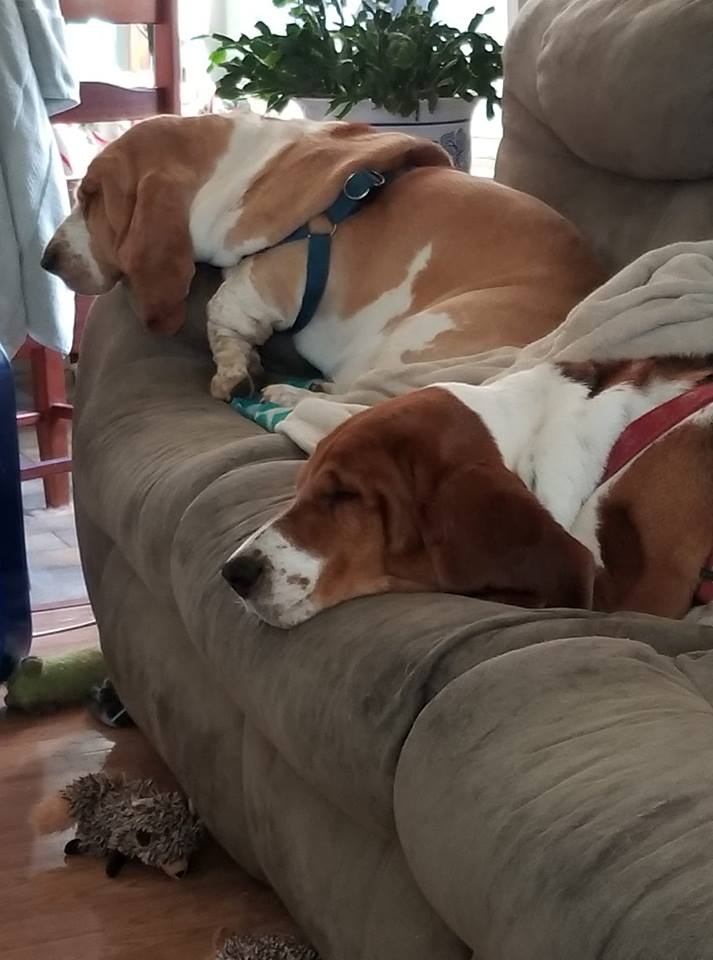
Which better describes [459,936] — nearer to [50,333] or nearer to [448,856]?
[448,856]

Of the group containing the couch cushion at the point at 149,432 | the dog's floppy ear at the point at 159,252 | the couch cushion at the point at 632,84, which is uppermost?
the couch cushion at the point at 632,84

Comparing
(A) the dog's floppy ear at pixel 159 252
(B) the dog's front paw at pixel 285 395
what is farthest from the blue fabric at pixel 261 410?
(A) the dog's floppy ear at pixel 159 252

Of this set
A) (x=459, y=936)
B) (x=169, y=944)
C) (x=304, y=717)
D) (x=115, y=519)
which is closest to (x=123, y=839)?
(x=169, y=944)

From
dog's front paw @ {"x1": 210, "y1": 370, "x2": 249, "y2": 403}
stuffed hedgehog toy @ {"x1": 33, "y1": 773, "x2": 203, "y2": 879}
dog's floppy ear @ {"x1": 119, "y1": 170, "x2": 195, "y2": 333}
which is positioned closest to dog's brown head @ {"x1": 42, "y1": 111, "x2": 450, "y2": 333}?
dog's floppy ear @ {"x1": 119, "y1": 170, "x2": 195, "y2": 333}

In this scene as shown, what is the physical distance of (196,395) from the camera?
2086 mm

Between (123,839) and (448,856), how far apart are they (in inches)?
34.5

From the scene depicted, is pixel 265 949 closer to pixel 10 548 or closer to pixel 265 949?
pixel 265 949

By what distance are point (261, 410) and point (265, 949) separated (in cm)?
79

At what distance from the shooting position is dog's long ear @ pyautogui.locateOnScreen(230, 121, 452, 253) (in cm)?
220

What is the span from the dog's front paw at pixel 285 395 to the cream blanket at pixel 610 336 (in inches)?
→ 6.7

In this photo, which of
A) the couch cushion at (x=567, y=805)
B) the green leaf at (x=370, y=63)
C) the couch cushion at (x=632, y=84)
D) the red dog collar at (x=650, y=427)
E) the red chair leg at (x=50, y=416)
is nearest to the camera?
the couch cushion at (x=567, y=805)

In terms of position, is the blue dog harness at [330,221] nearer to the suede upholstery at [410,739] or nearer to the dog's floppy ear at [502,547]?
the suede upholstery at [410,739]

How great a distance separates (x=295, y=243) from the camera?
2.21 metres

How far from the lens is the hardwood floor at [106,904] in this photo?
1.66m
